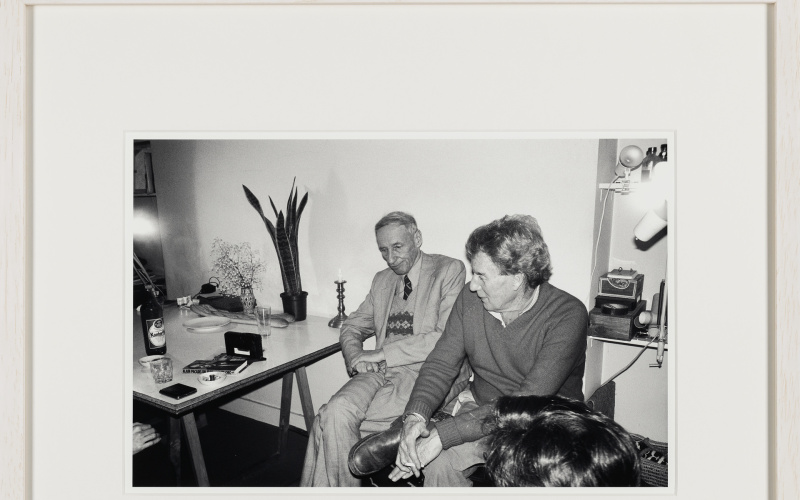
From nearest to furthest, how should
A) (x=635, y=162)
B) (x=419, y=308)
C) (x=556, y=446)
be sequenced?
(x=556, y=446), (x=635, y=162), (x=419, y=308)

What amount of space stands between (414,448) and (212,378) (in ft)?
2.02

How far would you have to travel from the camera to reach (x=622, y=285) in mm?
1312

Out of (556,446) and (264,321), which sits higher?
(264,321)

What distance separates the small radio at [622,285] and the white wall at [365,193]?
0.17ft

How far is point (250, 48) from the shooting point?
3.85ft

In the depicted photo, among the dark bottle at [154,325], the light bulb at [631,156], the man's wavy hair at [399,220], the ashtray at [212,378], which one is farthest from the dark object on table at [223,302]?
the light bulb at [631,156]

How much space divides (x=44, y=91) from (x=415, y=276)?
1016 mm

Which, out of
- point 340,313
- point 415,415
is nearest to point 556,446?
point 415,415

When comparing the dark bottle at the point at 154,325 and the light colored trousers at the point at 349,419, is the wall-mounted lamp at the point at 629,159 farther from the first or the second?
the dark bottle at the point at 154,325

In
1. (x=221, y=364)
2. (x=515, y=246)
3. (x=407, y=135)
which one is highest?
(x=407, y=135)

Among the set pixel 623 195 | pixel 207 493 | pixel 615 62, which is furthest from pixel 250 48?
pixel 207 493

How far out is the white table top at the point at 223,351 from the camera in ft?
4.27

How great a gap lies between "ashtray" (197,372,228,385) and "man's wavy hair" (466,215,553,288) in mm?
795

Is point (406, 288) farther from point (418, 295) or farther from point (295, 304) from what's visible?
point (295, 304)
